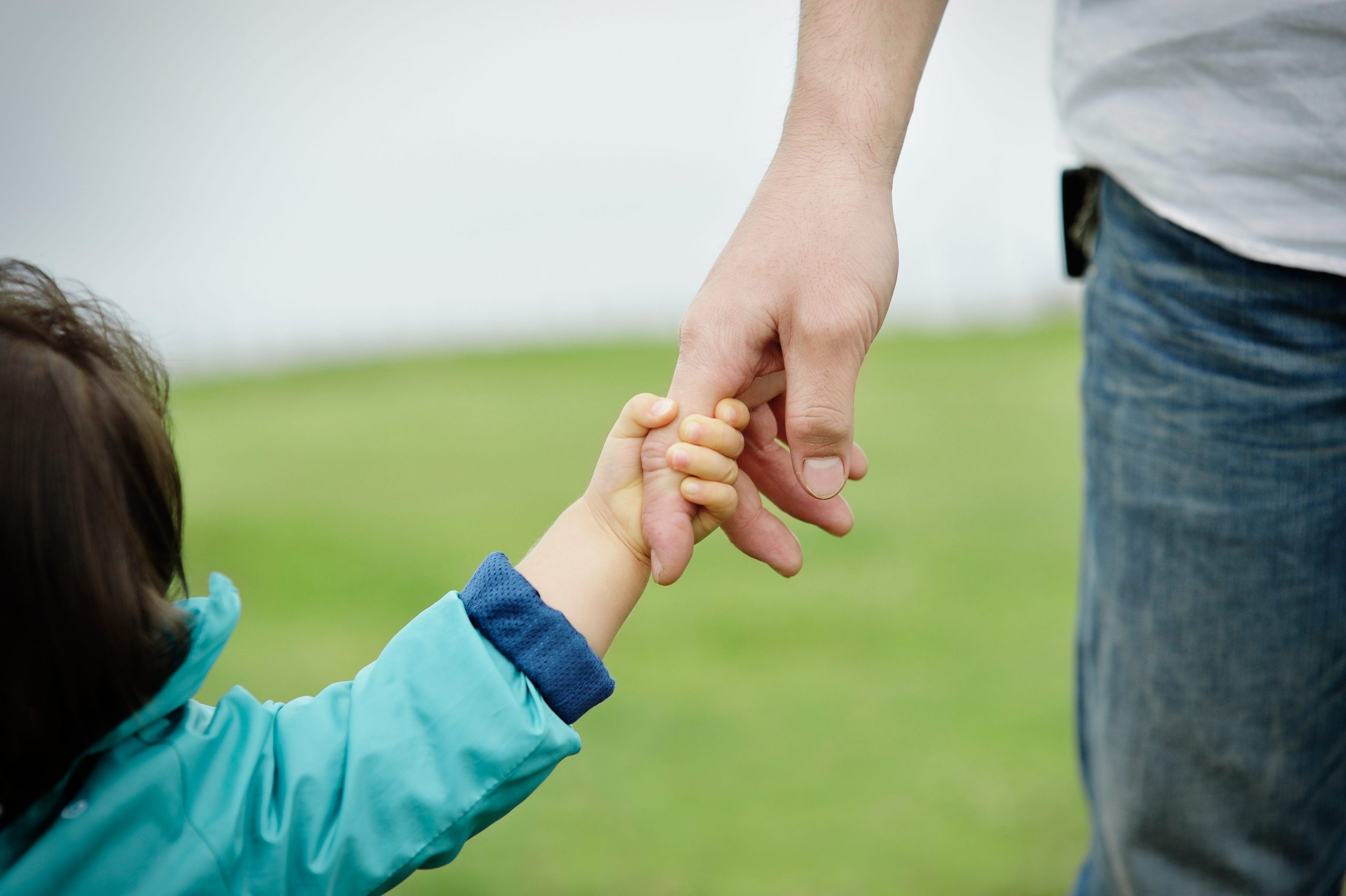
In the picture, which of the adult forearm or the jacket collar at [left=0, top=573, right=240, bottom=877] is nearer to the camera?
the jacket collar at [left=0, top=573, right=240, bottom=877]

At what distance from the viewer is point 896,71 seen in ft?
3.36

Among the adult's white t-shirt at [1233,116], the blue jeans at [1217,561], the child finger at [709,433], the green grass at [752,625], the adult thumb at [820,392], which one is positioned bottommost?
the green grass at [752,625]

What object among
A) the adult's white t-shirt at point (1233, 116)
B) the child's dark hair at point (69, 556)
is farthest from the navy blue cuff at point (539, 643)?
the adult's white t-shirt at point (1233, 116)

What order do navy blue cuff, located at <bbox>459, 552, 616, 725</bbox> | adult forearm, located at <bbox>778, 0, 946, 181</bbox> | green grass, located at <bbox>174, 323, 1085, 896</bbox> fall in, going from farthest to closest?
green grass, located at <bbox>174, 323, 1085, 896</bbox> < adult forearm, located at <bbox>778, 0, 946, 181</bbox> < navy blue cuff, located at <bbox>459, 552, 616, 725</bbox>

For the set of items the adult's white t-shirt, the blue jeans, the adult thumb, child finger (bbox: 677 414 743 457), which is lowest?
the blue jeans

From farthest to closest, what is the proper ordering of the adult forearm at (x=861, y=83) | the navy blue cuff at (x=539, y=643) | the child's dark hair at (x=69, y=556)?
the adult forearm at (x=861, y=83), the navy blue cuff at (x=539, y=643), the child's dark hair at (x=69, y=556)

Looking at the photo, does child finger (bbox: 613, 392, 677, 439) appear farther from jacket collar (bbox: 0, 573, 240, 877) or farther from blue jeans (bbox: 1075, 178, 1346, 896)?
blue jeans (bbox: 1075, 178, 1346, 896)

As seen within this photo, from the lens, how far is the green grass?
2.04 meters

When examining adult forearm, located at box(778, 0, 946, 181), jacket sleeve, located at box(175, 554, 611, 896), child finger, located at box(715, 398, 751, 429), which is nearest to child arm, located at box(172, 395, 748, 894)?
jacket sleeve, located at box(175, 554, 611, 896)

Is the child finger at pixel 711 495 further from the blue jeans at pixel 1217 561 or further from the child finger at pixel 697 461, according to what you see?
the blue jeans at pixel 1217 561

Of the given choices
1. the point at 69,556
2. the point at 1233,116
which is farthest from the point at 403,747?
the point at 1233,116

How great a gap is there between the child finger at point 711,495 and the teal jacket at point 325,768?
17cm

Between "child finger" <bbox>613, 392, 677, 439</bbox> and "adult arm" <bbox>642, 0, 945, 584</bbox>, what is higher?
"adult arm" <bbox>642, 0, 945, 584</bbox>

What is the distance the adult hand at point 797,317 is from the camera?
0.93 m
